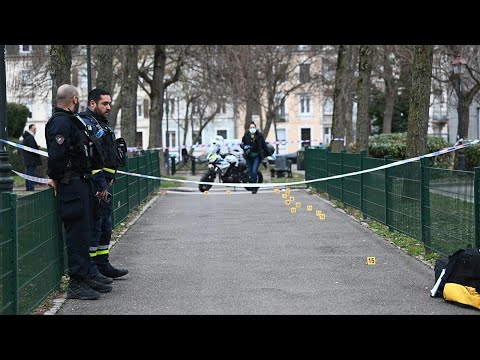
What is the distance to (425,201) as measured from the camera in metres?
11.9

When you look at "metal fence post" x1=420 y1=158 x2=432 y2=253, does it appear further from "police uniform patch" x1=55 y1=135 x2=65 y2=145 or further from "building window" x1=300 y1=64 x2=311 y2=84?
"building window" x1=300 y1=64 x2=311 y2=84

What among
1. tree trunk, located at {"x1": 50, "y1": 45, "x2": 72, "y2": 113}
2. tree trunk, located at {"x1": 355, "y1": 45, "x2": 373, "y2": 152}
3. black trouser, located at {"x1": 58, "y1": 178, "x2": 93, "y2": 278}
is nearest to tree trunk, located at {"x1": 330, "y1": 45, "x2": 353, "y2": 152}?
tree trunk, located at {"x1": 355, "y1": 45, "x2": 373, "y2": 152}

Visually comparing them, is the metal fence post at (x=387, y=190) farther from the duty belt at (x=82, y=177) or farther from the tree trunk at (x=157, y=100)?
the tree trunk at (x=157, y=100)

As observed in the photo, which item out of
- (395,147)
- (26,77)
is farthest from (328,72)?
(26,77)

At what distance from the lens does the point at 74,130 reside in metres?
8.75

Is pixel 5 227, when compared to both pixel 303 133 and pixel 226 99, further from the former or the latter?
pixel 303 133

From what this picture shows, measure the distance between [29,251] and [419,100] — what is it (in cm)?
1170

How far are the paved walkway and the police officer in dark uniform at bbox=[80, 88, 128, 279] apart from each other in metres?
0.30

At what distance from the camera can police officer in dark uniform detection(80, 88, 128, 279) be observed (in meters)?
9.56

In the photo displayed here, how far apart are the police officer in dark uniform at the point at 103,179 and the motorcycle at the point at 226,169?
586 inches

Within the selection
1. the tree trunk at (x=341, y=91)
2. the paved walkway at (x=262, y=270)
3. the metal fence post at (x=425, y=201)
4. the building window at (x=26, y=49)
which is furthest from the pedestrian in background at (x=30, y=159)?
the metal fence post at (x=425, y=201)

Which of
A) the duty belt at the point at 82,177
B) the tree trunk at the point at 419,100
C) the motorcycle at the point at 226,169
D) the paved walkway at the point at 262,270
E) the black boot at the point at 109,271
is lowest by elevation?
the paved walkway at the point at 262,270

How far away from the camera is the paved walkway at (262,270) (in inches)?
340
